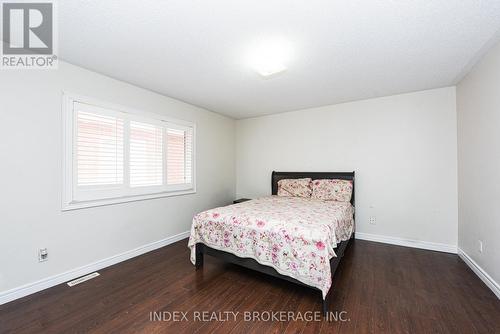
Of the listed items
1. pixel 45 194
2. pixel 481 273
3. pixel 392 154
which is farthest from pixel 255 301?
pixel 392 154

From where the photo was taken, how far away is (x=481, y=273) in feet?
7.56

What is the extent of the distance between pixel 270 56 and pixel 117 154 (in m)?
2.29

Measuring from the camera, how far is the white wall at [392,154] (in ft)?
10.2

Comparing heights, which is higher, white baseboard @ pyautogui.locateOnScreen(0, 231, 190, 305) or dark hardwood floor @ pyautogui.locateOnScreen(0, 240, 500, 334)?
white baseboard @ pyautogui.locateOnScreen(0, 231, 190, 305)

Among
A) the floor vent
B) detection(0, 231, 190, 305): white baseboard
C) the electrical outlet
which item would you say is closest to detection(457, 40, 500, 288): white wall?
detection(0, 231, 190, 305): white baseboard

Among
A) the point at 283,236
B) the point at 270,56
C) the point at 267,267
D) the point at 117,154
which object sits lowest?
the point at 267,267

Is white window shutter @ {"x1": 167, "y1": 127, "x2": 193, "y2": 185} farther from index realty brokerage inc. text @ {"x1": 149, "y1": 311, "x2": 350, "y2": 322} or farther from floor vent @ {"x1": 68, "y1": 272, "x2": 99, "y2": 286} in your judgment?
index realty brokerage inc. text @ {"x1": 149, "y1": 311, "x2": 350, "y2": 322}

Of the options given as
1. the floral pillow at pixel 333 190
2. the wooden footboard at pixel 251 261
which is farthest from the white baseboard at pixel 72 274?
the floral pillow at pixel 333 190

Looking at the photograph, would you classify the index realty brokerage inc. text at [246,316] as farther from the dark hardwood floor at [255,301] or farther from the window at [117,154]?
the window at [117,154]

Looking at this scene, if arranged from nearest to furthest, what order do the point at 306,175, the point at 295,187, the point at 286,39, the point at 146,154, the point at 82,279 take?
the point at 286,39
the point at 82,279
the point at 146,154
the point at 295,187
the point at 306,175

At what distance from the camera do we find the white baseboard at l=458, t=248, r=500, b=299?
2.03 metres

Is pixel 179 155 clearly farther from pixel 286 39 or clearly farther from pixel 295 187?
pixel 286 39

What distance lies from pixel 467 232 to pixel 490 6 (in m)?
2.54

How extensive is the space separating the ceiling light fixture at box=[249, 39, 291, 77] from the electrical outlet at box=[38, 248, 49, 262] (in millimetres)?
2967
